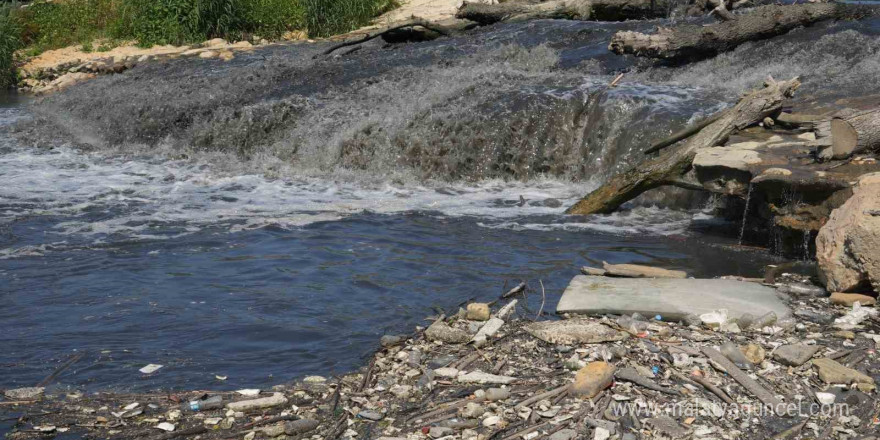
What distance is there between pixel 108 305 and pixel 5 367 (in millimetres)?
1014

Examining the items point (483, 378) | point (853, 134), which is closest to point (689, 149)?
point (853, 134)

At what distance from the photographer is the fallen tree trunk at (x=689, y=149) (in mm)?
6852

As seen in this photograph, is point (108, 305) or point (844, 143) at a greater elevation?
point (844, 143)

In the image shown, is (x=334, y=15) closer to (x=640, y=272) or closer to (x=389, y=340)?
(x=640, y=272)

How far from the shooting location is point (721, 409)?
370 cm

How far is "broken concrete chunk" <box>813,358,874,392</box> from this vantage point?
12.7 feet

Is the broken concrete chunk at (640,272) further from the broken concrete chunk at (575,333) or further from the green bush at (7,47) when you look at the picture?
the green bush at (7,47)

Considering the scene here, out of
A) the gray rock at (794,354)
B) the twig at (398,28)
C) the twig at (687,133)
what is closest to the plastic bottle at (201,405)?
the gray rock at (794,354)

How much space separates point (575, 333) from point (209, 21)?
16615 mm

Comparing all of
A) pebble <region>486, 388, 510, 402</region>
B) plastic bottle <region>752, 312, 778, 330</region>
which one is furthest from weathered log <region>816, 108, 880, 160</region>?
pebble <region>486, 388, 510, 402</region>

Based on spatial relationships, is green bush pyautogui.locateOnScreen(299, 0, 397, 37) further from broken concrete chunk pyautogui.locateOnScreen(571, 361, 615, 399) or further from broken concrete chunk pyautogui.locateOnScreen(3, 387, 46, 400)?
broken concrete chunk pyautogui.locateOnScreen(571, 361, 615, 399)

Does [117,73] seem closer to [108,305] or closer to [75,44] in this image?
[75,44]

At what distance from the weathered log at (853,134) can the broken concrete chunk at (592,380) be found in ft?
10.1

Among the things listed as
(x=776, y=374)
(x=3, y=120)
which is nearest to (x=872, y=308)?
(x=776, y=374)
